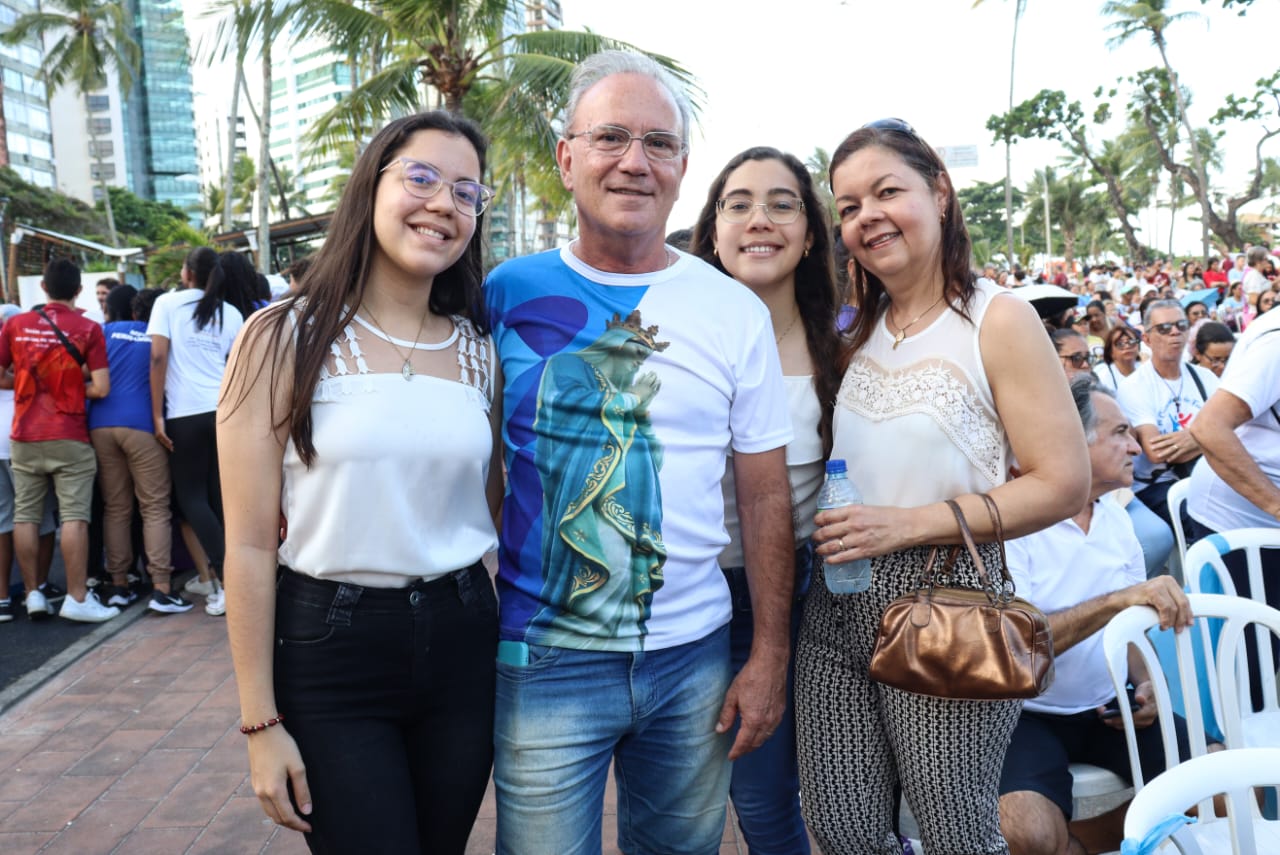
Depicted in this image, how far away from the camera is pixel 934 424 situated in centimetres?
194

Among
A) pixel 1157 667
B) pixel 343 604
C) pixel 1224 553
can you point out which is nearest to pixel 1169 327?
pixel 1224 553

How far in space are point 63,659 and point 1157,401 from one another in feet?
20.2

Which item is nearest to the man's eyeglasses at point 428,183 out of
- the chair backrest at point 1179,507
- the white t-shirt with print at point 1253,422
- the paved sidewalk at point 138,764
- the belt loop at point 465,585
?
the belt loop at point 465,585

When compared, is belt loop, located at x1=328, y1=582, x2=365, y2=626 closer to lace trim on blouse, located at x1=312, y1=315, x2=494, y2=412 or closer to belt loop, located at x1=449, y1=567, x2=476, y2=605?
belt loop, located at x1=449, y1=567, x2=476, y2=605

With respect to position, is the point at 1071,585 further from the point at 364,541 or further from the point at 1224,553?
the point at 364,541

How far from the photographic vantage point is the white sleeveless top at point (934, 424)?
1.95 metres

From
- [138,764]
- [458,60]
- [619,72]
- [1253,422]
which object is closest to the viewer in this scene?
[619,72]

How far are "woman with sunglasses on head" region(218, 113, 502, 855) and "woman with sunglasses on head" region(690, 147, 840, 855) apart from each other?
711 millimetres

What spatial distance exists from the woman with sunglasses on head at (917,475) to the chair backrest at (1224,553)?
49.6 inches

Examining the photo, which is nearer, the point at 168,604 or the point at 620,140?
the point at 620,140

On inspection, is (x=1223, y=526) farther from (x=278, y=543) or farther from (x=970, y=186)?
(x=970, y=186)

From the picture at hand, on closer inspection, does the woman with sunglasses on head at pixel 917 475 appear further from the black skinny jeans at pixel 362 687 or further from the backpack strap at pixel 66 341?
the backpack strap at pixel 66 341

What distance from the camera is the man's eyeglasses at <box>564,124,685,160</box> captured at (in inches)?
76.3

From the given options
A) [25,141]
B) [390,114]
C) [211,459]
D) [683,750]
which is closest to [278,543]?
[683,750]
